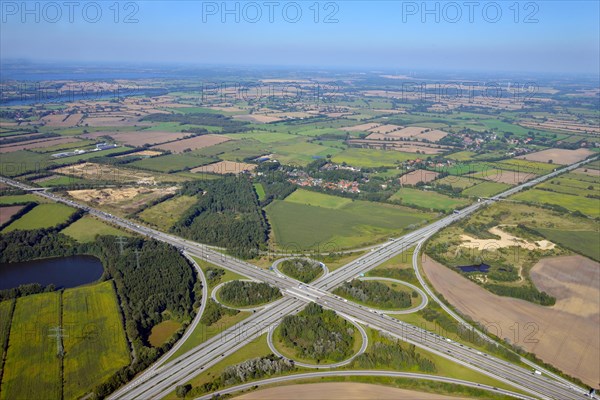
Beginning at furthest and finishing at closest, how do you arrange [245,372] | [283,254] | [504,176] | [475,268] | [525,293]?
[504,176]
[283,254]
[475,268]
[525,293]
[245,372]

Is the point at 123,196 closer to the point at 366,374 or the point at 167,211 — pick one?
the point at 167,211

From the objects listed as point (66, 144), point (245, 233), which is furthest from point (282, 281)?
point (66, 144)

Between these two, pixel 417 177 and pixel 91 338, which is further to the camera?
pixel 417 177

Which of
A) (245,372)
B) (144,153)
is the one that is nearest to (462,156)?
(144,153)

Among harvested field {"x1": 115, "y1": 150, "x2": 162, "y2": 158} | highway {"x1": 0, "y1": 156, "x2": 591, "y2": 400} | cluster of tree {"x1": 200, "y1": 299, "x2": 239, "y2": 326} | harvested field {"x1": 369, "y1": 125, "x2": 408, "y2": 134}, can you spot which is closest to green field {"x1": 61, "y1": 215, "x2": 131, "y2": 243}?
highway {"x1": 0, "y1": 156, "x2": 591, "y2": 400}

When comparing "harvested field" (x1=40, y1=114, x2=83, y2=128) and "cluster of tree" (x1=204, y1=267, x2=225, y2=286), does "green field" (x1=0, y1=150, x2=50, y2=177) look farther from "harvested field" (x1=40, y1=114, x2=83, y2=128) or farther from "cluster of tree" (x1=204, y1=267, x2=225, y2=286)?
"cluster of tree" (x1=204, y1=267, x2=225, y2=286)

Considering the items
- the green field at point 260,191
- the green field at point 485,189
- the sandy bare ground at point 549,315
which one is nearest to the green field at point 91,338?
the sandy bare ground at point 549,315

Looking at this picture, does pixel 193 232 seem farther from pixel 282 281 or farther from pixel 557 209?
pixel 557 209
